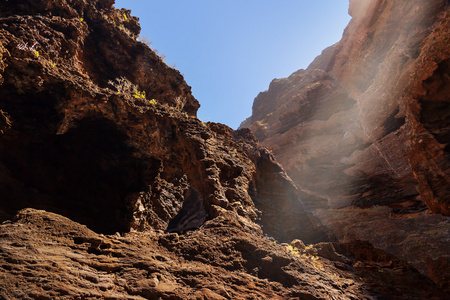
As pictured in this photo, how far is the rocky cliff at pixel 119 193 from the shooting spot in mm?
4059

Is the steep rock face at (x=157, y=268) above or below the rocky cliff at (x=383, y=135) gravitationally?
below

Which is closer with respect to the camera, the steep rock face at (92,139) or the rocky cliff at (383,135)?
the steep rock face at (92,139)

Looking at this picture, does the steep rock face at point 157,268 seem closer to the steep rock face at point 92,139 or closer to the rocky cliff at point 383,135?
the steep rock face at point 92,139

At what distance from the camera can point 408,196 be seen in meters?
17.1

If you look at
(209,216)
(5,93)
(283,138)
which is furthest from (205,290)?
(283,138)

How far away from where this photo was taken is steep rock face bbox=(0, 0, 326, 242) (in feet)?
28.5

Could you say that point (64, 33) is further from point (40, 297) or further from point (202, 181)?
point (40, 297)

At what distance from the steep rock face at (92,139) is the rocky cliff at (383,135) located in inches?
361

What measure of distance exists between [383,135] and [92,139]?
22.7m

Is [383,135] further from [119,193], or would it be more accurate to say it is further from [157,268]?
[157,268]

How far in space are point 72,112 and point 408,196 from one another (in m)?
21.4

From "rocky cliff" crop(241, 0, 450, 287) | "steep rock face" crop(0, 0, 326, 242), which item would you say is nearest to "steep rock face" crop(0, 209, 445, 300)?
"steep rock face" crop(0, 0, 326, 242)

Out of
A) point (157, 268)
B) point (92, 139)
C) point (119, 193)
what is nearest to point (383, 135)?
point (119, 193)

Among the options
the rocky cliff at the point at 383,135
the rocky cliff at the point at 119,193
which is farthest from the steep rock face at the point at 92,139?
the rocky cliff at the point at 383,135
